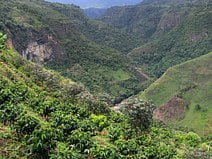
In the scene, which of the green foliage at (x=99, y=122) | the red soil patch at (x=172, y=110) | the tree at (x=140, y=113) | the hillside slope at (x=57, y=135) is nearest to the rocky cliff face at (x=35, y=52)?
A: the red soil patch at (x=172, y=110)

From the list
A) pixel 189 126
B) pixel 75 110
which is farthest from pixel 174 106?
pixel 75 110

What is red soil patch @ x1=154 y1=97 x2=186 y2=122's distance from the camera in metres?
150

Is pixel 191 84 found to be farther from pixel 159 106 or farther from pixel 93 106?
pixel 93 106

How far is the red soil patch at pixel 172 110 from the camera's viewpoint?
150m

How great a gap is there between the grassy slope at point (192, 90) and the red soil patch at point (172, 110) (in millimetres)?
2392

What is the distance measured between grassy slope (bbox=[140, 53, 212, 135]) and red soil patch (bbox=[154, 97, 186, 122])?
7.85ft

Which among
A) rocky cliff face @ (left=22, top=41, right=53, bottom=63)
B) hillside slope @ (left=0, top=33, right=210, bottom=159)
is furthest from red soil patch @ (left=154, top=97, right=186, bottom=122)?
hillside slope @ (left=0, top=33, right=210, bottom=159)

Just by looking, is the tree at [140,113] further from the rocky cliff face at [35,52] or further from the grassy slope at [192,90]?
the rocky cliff face at [35,52]

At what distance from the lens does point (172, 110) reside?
6078 inches

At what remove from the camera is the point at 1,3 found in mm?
197500

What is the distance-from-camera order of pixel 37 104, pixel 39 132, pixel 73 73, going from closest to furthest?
1. pixel 39 132
2. pixel 37 104
3. pixel 73 73

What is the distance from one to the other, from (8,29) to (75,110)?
119 meters

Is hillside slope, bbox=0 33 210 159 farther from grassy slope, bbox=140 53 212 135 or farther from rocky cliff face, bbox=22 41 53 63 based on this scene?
rocky cliff face, bbox=22 41 53 63

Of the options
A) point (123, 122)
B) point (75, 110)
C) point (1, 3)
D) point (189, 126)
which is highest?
point (1, 3)
